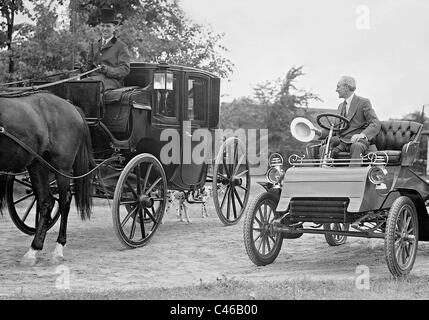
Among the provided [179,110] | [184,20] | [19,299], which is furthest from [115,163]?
[184,20]

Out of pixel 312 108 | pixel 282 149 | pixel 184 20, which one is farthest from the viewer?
pixel 312 108

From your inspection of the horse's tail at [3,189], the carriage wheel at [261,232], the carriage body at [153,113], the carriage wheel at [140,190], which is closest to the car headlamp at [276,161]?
the carriage wheel at [261,232]

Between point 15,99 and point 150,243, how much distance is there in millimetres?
2609

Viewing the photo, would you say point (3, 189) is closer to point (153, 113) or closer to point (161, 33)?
point (153, 113)

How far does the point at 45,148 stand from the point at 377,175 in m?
3.57

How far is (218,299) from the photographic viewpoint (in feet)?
→ 16.3

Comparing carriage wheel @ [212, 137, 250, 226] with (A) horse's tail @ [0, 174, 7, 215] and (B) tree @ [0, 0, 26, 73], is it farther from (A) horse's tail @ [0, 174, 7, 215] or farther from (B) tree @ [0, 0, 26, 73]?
(B) tree @ [0, 0, 26, 73]

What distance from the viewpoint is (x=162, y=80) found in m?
8.76

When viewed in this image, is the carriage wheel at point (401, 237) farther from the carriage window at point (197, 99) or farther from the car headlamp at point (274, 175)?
the carriage window at point (197, 99)

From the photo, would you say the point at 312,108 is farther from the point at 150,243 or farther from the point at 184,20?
the point at 150,243

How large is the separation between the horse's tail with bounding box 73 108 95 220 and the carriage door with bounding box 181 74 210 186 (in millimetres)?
1775

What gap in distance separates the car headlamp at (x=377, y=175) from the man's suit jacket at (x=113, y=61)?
3.84 metres

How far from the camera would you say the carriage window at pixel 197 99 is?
9.58 metres

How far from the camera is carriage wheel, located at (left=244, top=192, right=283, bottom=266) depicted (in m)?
6.57
